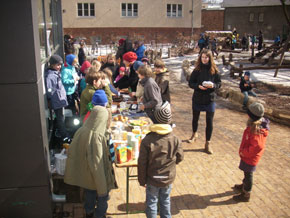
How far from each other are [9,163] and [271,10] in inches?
1823

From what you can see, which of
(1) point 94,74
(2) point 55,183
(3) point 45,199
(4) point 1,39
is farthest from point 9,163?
(1) point 94,74

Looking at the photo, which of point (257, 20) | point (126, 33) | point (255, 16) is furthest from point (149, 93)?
point (255, 16)

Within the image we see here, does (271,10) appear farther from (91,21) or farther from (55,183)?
(55,183)

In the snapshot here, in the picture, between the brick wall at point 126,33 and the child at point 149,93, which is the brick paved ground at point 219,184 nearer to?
the child at point 149,93

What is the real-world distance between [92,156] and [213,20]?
45.8m

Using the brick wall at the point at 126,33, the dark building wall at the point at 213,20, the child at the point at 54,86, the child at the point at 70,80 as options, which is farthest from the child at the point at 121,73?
the dark building wall at the point at 213,20

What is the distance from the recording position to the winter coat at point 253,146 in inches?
183

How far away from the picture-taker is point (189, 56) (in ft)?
85.7

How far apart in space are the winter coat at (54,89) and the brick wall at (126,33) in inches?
1138

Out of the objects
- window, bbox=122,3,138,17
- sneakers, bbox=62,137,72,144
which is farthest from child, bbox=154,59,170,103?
window, bbox=122,3,138,17

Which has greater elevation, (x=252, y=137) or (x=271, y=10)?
(x=271, y=10)

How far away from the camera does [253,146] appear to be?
184 inches

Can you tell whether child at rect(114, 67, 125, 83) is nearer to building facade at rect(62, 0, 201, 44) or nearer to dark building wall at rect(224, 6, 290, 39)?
building facade at rect(62, 0, 201, 44)

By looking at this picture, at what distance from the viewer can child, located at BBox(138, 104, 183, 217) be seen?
148 inches
